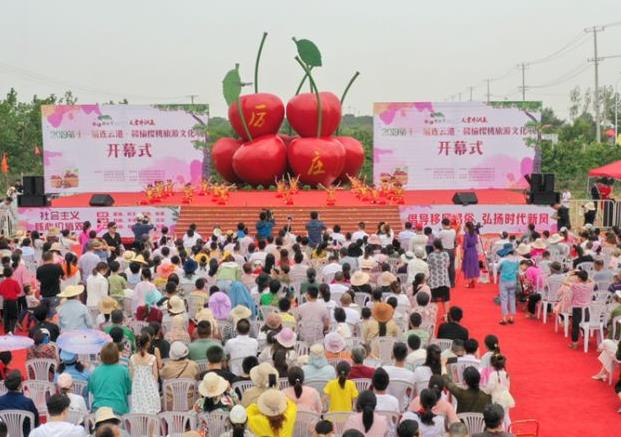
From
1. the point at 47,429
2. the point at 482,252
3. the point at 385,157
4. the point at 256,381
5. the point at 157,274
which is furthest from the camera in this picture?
the point at 385,157

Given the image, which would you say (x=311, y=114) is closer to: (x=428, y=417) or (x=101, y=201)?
(x=101, y=201)

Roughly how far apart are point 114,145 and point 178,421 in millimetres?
21148

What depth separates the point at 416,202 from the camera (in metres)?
23.5

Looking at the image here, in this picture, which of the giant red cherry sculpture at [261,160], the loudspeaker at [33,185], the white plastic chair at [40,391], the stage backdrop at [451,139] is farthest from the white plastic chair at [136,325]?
the stage backdrop at [451,139]

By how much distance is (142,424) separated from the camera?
585 centimetres

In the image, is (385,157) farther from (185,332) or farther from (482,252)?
(185,332)

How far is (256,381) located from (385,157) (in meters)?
20.4

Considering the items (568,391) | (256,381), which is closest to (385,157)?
(568,391)

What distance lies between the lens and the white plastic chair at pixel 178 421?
5.79m

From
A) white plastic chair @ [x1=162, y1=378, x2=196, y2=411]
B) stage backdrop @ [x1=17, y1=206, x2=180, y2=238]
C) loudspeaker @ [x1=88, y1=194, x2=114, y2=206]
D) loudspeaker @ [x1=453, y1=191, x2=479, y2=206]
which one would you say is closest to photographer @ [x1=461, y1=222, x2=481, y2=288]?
loudspeaker @ [x1=453, y1=191, x2=479, y2=206]

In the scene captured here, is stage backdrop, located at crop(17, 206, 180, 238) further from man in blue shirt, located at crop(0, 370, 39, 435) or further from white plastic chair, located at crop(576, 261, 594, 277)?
man in blue shirt, located at crop(0, 370, 39, 435)

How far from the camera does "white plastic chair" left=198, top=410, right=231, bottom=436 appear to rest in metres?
5.72

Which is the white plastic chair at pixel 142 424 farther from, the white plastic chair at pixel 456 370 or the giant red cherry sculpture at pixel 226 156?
the giant red cherry sculpture at pixel 226 156

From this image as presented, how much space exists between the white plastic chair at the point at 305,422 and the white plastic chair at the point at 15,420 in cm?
199
